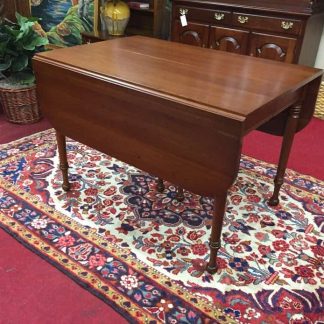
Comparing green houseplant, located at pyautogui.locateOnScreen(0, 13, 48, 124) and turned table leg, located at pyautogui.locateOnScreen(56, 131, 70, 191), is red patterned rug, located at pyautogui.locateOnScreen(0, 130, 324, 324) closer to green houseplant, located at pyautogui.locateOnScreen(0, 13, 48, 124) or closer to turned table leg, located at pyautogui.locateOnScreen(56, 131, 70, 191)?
turned table leg, located at pyautogui.locateOnScreen(56, 131, 70, 191)

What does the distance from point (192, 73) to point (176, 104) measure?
0.35 meters

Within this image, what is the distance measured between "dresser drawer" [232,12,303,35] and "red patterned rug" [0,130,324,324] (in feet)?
3.47

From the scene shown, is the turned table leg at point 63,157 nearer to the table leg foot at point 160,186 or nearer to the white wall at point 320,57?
the table leg foot at point 160,186

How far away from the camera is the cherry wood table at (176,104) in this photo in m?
1.21

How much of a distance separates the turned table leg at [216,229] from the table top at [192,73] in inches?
13.6

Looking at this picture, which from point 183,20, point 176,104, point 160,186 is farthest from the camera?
point 183,20

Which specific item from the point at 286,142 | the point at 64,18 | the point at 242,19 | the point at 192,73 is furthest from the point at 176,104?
the point at 64,18

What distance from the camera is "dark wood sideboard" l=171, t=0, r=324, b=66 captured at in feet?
8.55

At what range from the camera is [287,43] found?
2.66 m

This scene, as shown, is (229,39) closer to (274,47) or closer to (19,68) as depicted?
(274,47)

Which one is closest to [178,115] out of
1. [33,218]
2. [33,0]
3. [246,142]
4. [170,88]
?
[170,88]

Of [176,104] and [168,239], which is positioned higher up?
[176,104]

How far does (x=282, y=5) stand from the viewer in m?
2.63

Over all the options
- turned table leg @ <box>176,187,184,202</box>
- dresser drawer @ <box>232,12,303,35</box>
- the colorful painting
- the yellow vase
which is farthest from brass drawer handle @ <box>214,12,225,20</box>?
turned table leg @ <box>176,187,184,202</box>
